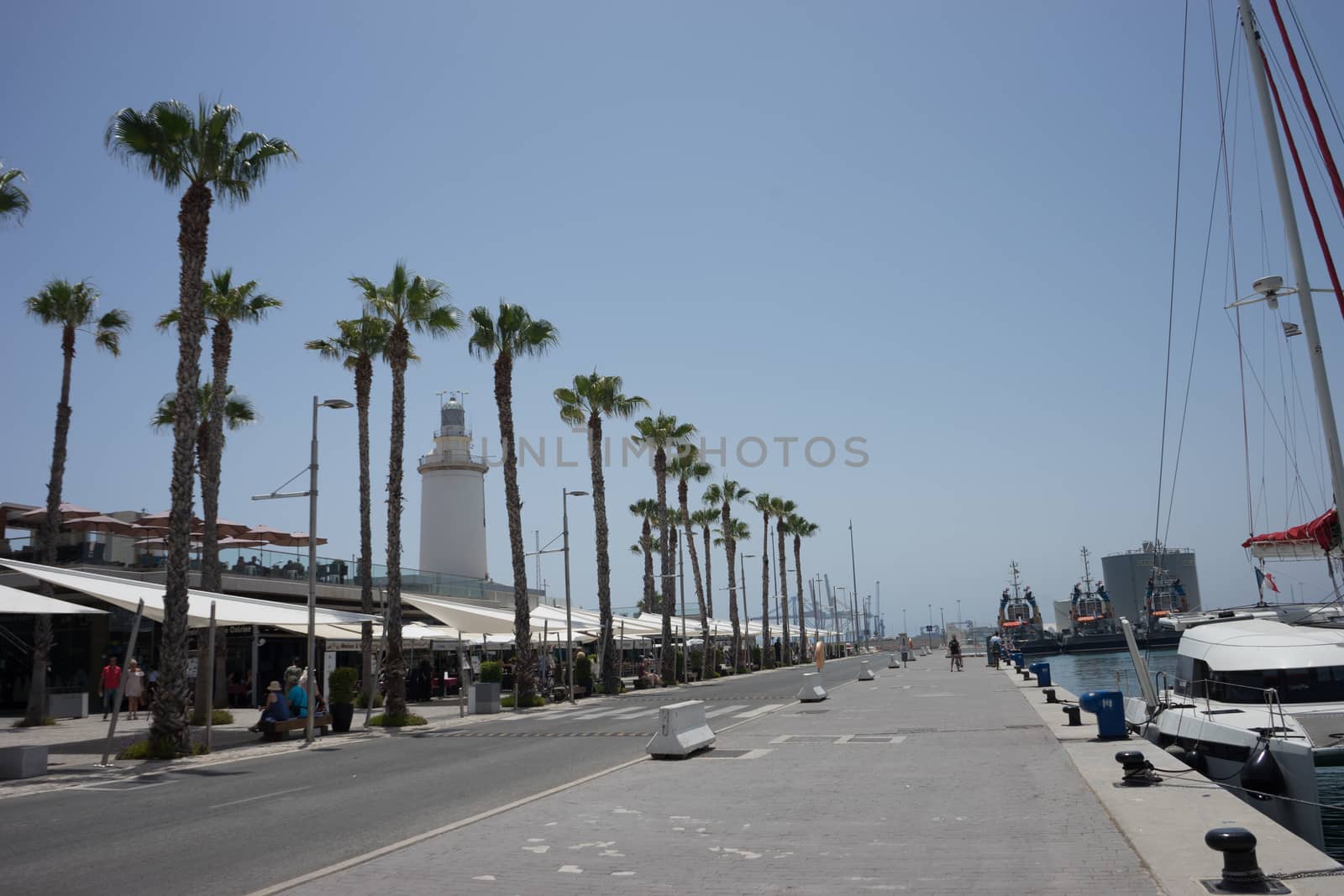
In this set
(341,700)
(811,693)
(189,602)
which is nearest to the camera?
(189,602)

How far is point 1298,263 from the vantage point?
50.9 feet

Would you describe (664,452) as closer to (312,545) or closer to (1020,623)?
(312,545)

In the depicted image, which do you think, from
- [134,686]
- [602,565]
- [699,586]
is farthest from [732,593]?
[134,686]

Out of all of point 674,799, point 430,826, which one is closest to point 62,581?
point 430,826

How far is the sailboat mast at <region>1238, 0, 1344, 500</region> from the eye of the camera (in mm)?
14789

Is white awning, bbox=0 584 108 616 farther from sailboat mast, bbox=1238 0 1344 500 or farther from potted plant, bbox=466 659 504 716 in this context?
sailboat mast, bbox=1238 0 1344 500

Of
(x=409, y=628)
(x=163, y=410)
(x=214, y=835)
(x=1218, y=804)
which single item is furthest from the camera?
(x=163, y=410)

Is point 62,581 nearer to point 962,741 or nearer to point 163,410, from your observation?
point 962,741

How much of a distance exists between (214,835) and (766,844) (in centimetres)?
609

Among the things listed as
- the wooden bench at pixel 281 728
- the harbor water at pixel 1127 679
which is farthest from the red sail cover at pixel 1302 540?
the wooden bench at pixel 281 728

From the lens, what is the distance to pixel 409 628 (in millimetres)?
37500

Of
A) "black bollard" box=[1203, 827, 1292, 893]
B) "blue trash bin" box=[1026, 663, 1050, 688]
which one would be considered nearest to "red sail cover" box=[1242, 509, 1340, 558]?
"blue trash bin" box=[1026, 663, 1050, 688]

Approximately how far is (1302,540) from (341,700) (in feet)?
77.1

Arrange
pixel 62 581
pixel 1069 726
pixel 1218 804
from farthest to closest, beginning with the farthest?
pixel 62 581
pixel 1069 726
pixel 1218 804
